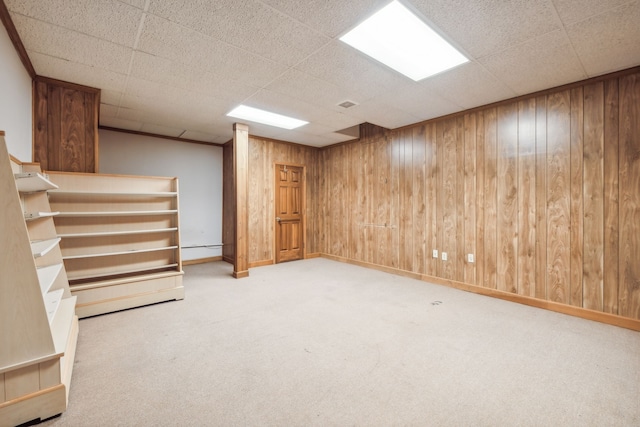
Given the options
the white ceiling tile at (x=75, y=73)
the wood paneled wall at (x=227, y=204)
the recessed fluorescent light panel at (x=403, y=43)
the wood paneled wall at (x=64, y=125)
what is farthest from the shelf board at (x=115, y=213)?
the recessed fluorescent light panel at (x=403, y=43)

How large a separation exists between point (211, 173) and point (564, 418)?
605cm

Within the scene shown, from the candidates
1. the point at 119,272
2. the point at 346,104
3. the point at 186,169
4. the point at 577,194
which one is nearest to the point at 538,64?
the point at 577,194

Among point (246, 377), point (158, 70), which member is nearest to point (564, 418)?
point (246, 377)

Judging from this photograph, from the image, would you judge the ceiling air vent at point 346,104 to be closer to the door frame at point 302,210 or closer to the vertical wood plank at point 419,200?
the vertical wood plank at point 419,200

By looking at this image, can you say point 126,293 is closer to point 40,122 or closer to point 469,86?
point 40,122

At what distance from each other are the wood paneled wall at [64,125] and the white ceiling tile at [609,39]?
181 inches

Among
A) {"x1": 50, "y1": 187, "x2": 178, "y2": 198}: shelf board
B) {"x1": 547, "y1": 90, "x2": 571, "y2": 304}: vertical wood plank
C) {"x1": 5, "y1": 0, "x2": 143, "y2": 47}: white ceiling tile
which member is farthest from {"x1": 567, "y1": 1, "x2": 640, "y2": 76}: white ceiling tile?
{"x1": 50, "y1": 187, "x2": 178, "y2": 198}: shelf board

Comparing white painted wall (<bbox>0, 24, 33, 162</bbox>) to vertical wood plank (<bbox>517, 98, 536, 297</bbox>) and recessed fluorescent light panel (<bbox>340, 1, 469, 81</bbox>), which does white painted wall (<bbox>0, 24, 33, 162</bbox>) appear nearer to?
recessed fluorescent light panel (<bbox>340, 1, 469, 81</bbox>)

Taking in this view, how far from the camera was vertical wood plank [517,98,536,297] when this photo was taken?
334cm

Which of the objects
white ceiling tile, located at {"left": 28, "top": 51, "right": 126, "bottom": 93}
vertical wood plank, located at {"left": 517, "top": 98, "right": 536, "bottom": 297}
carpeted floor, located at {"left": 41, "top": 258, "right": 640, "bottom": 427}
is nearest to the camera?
carpeted floor, located at {"left": 41, "top": 258, "right": 640, "bottom": 427}

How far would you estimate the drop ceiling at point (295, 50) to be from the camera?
74.1 inches

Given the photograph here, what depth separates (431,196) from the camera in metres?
4.35

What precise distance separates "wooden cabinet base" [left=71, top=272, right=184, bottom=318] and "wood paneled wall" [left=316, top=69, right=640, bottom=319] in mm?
3417

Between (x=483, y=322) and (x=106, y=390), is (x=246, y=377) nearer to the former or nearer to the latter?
(x=106, y=390)
